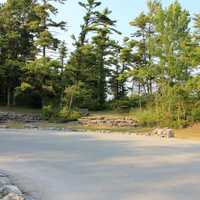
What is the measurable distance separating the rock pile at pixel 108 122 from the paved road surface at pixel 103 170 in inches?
404

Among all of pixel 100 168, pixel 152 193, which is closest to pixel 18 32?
pixel 100 168

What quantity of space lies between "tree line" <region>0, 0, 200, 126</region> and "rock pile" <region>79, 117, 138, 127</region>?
2.26ft

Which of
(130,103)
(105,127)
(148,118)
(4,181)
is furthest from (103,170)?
(130,103)

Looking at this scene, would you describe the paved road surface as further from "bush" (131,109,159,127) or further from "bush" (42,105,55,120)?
"bush" (42,105,55,120)

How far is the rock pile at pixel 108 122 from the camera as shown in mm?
21312

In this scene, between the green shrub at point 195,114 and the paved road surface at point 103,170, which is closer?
the paved road surface at point 103,170

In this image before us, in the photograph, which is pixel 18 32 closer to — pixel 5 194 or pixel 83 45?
pixel 83 45

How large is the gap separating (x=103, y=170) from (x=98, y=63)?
20306mm

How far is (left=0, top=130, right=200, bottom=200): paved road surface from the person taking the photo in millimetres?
5594

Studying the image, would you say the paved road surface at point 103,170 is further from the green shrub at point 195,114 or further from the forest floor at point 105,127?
the green shrub at point 195,114

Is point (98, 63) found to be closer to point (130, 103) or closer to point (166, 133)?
point (130, 103)

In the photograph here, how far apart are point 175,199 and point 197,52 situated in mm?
16973

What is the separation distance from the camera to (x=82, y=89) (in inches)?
992

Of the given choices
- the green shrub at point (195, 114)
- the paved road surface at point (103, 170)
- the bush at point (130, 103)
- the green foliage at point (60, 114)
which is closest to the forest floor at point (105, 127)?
the green shrub at point (195, 114)
